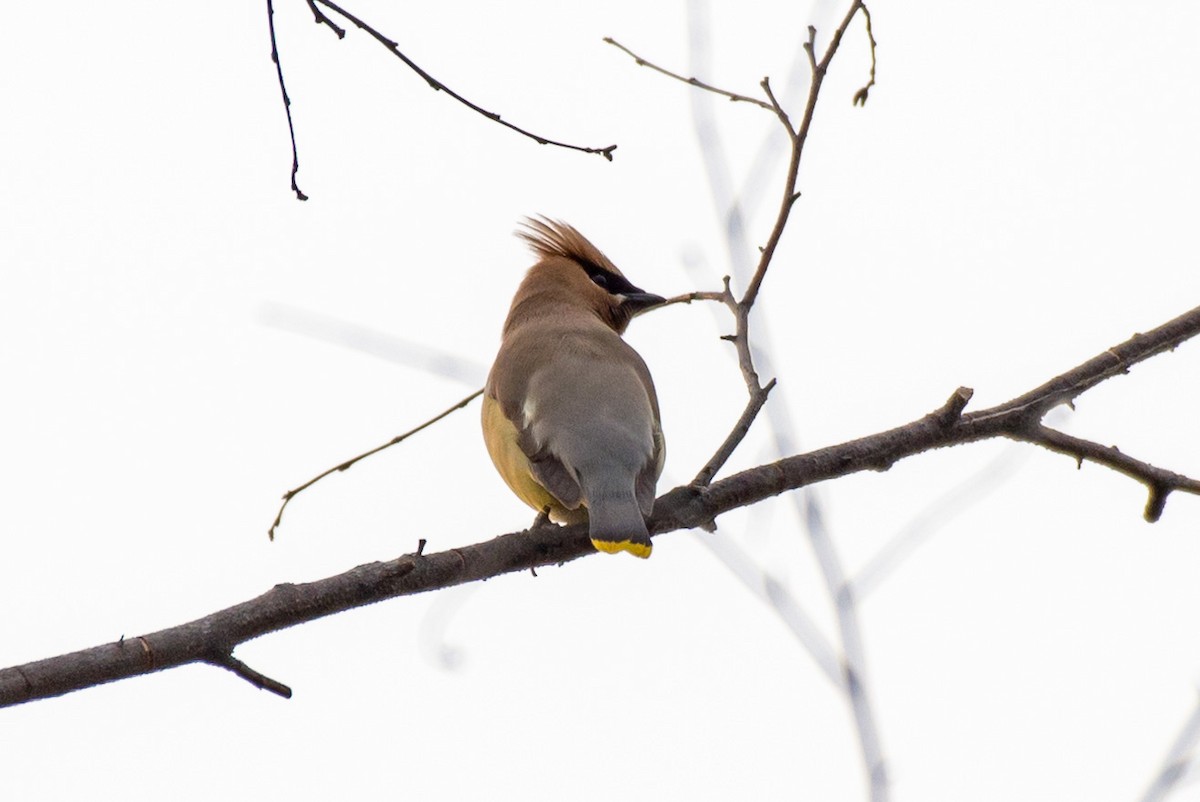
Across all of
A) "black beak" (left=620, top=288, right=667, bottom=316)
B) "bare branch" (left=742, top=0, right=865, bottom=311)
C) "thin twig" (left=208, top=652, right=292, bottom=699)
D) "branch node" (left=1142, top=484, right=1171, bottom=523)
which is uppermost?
"black beak" (left=620, top=288, right=667, bottom=316)

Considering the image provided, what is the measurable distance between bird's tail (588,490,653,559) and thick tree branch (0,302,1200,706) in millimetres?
59

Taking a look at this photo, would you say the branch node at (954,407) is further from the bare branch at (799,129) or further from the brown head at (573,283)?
the brown head at (573,283)

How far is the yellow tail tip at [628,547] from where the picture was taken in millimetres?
3562

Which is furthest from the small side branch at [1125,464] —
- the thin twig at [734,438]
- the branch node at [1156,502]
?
the thin twig at [734,438]

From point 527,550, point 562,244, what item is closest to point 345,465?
point 527,550

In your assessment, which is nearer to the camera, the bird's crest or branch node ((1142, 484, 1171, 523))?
branch node ((1142, 484, 1171, 523))

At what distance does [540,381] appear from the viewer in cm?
448

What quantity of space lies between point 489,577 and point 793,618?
0.90m

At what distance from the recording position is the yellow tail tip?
3.56 meters

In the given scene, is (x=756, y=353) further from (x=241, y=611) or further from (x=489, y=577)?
(x=241, y=611)

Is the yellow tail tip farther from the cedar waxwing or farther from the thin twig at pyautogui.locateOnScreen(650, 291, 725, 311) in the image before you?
Answer: the thin twig at pyautogui.locateOnScreen(650, 291, 725, 311)

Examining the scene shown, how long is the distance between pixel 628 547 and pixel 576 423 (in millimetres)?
710

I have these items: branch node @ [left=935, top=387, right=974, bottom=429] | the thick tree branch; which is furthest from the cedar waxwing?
branch node @ [left=935, top=387, right=974, bottom=429]

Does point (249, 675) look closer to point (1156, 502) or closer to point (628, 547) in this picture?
point (628, 547)
